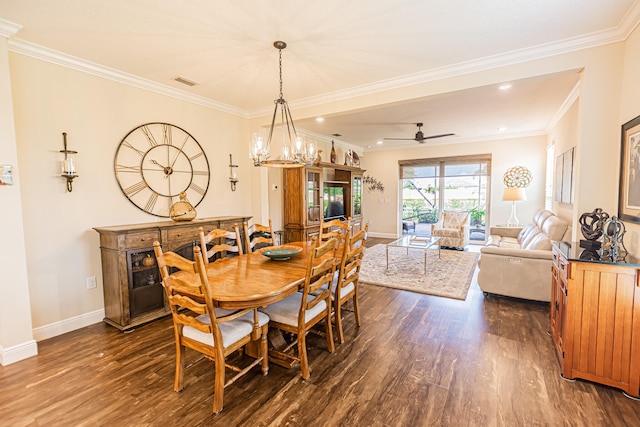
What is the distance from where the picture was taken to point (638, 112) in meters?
2.15

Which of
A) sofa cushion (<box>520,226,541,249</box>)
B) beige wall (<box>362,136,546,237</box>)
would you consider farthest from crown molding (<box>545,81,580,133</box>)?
sofa cushion (<box>520,226,541,249</box>)

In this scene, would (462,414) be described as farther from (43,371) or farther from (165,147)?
(165,147)

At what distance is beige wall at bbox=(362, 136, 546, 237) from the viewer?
642 cm

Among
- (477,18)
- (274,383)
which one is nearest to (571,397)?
(274,383)

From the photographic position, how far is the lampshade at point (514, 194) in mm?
6094

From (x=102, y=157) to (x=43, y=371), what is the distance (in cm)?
207

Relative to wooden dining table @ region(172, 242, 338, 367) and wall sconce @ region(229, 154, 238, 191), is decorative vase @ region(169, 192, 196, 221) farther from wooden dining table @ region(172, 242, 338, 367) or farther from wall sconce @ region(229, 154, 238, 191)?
wooden dining table @ region(172, 242, 338, 367)

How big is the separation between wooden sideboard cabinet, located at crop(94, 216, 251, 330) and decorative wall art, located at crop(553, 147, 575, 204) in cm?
502

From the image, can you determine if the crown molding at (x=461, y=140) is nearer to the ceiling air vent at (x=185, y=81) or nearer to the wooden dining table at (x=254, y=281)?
the ceiling air vent at (x=185, y=81)

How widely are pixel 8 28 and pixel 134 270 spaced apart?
226 centimetres

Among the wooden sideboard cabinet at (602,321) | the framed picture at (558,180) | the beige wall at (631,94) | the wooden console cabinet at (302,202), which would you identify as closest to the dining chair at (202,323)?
the wooden sideboard cabinet at (602,321)

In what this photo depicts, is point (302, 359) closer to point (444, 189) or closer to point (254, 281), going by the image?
point (254, 281)

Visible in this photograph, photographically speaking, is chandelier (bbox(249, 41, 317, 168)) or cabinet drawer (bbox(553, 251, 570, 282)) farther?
chandelier (bbox(249, 41, 317, 168))

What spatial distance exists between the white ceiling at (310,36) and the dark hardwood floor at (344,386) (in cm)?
274
